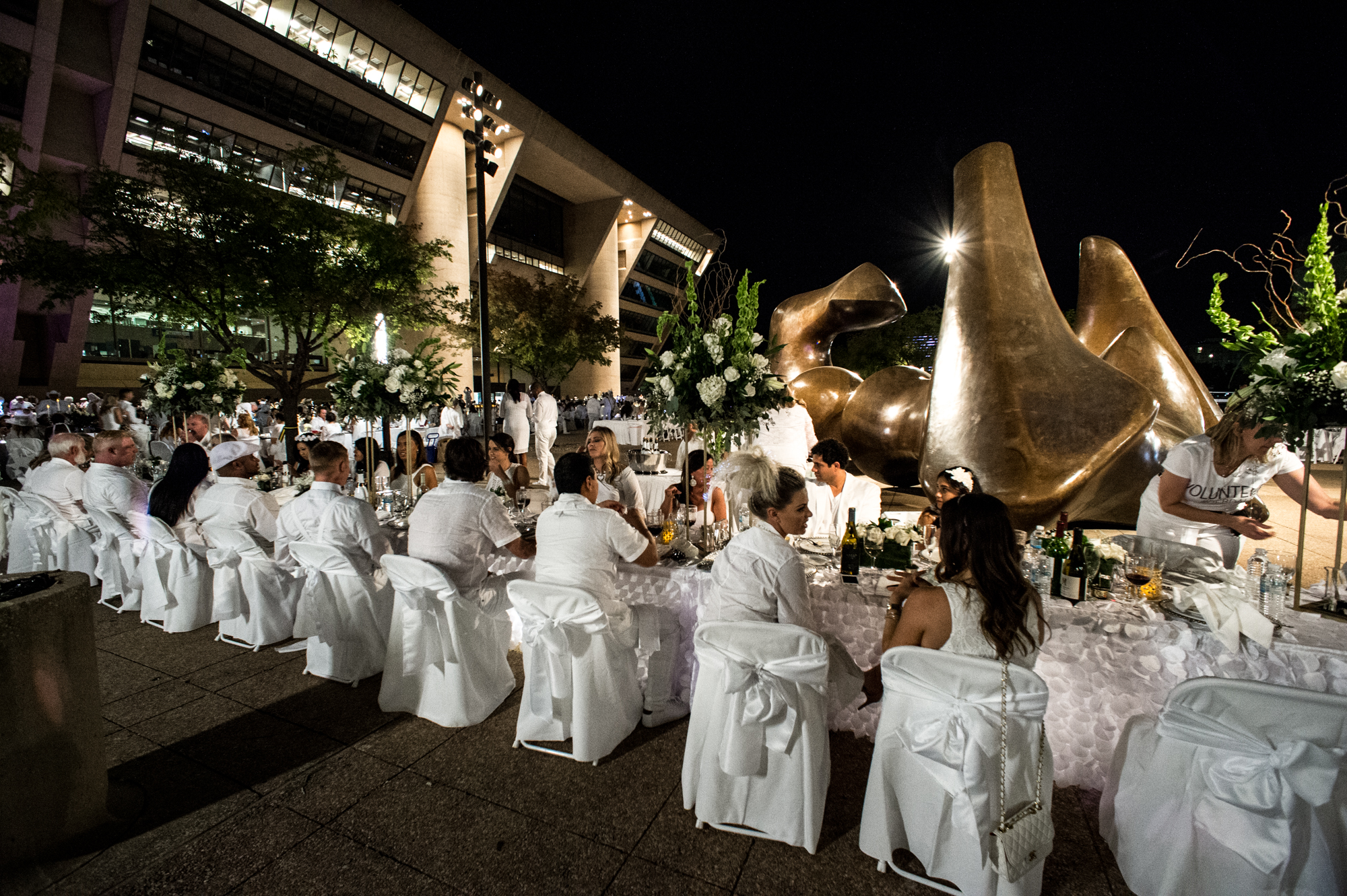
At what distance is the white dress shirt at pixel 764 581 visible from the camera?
2434mm

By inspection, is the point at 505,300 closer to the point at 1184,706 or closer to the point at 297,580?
the point at 297,580

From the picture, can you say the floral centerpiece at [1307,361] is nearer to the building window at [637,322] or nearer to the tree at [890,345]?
the tree at [890,345]

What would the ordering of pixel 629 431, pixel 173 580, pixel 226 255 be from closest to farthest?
pixel 173 580, pixel 226 255, pixel 629 431

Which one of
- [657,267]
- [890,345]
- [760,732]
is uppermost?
[657,267]

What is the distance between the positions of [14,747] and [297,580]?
2.42 m

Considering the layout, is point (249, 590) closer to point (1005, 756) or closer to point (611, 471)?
point (611, 471)

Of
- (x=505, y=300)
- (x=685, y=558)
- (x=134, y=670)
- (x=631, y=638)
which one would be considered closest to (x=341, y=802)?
(x=631, y=638)

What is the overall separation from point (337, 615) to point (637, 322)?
4885cm

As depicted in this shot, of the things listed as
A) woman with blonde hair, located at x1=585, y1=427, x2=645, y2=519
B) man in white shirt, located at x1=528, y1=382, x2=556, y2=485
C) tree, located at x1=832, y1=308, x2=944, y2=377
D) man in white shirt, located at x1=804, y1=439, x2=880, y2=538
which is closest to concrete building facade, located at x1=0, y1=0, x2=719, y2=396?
man in white shirt, located at x1=528, y1=382, x2=556, y2=485

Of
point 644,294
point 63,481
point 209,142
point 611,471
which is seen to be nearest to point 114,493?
point 63,481

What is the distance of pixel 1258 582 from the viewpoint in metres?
2.74

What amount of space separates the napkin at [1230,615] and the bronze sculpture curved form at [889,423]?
5.41 meters

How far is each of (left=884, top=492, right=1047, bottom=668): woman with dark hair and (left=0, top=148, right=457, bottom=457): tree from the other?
10044mm

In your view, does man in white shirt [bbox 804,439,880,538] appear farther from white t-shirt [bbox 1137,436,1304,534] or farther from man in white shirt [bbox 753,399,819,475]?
white t-shirt [bbox 1137,436,1304,534]
